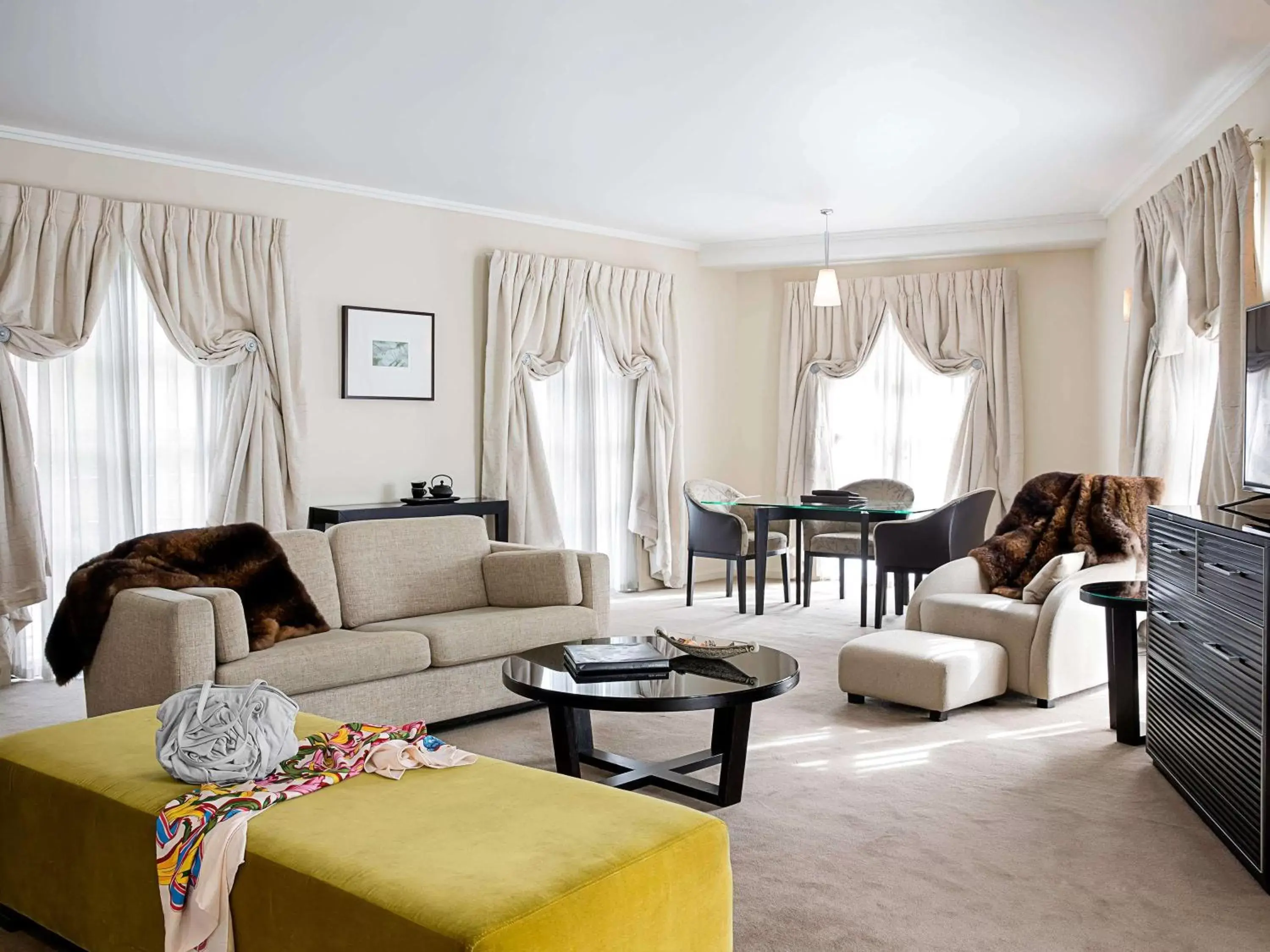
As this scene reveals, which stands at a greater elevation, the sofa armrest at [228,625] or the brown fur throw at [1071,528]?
the brown fur throw at [1071,528]

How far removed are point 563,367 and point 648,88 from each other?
10.2ft

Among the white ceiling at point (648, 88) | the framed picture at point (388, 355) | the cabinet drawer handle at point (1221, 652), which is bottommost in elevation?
the cabinet drawer handle at point (1221, 652)

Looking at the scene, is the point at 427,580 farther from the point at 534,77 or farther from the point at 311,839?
the point at 311,839

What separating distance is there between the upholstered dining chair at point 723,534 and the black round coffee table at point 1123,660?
2893 mm

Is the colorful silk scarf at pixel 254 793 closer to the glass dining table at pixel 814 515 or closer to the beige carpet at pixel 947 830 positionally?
the beige carpet at pixel 947 830

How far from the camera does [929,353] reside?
320 inches

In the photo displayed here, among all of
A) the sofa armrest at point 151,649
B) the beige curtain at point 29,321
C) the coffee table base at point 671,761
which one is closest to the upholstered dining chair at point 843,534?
the coffee table base at point 671,761

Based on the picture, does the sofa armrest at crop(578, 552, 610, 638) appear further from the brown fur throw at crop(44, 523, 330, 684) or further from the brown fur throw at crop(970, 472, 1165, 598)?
the brown fur throw at crop(970, 472, 1165, 598)

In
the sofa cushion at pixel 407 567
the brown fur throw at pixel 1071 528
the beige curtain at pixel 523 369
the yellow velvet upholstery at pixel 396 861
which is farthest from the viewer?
the beige curtain at pixel 523 369

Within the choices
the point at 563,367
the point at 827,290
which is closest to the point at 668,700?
the point at 827,290

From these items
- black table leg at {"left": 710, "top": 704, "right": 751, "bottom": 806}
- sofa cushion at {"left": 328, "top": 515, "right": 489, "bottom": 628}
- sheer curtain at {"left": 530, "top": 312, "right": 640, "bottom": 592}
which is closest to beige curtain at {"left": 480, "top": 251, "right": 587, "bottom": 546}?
sheer curtain at {"left": 530, "top": 312, "right": 640, "bottom": 592}

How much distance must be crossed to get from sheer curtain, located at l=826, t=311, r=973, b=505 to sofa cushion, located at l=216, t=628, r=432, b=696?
16.5ft

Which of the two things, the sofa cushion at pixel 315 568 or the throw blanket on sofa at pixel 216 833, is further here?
the sofa cushion at pixel 315 568

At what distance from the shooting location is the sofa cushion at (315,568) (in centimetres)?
433
